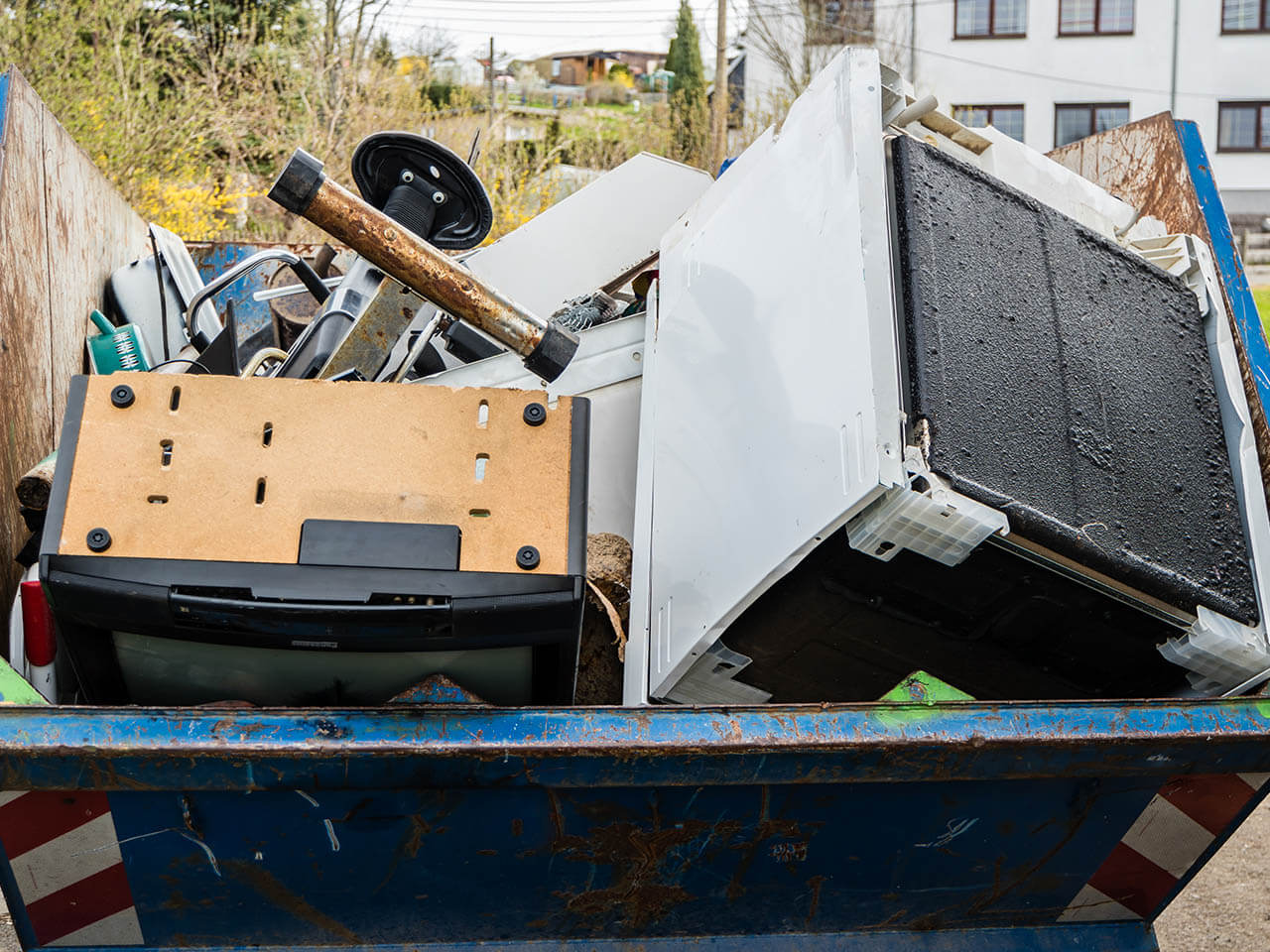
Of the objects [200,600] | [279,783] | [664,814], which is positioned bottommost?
[664,814]

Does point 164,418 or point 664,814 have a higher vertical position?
point 164,418

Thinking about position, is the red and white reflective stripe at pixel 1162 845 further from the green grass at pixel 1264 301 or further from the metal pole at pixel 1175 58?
the metal pole at pixel 1175 58

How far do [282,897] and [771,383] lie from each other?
92 cm

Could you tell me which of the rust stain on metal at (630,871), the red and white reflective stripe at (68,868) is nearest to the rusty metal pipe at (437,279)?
the rust stain on metal at (630,871)

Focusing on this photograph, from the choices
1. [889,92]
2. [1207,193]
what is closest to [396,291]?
[889,92]

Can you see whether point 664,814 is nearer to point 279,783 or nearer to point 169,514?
point 279,783

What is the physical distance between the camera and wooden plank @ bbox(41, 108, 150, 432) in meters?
2.07

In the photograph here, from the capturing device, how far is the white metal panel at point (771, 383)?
4.48ft

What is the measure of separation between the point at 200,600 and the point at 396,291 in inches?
29.8

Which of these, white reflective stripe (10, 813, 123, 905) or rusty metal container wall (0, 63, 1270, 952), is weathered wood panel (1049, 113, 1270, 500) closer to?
rusty metal container wall (0, 63, 1270, 952)

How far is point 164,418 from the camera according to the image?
1.20 m

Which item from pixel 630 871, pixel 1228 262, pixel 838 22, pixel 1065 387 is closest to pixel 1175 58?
Result: pixel 838 22

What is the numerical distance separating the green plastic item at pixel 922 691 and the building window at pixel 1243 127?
83.9 ft

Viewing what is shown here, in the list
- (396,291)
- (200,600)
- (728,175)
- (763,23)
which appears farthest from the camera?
(763,23)
